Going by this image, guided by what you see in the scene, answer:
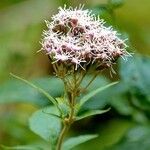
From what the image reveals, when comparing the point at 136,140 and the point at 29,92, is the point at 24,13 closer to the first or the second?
the point at 29,92

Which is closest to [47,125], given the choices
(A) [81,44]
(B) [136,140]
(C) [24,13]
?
(A) [81,44]

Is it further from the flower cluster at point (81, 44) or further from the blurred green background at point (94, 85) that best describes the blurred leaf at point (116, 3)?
the flower cluster at point (81, 44)

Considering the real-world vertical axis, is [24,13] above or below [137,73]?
above

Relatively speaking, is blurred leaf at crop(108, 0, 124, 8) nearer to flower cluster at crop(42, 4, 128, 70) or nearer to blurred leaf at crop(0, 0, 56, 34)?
flower cluster at crop(42, 4, 128, 70)

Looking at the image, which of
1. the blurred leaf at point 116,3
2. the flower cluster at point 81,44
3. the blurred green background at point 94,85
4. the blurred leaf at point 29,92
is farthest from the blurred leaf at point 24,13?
the flower cluster at point 81,44

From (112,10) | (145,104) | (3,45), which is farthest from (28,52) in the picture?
(112,10)
